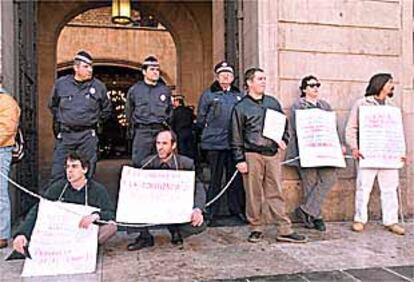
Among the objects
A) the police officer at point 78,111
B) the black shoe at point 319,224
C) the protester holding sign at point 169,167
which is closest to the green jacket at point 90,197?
the protester holding sign at point 169,167

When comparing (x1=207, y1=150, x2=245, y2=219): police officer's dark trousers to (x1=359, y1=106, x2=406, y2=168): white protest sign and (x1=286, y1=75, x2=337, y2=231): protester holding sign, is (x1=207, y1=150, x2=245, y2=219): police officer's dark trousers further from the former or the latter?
(x1=359, y1=106, x2=406, y2=168): white protest sign

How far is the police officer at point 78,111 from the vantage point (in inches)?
205

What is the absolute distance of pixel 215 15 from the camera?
7.72 m

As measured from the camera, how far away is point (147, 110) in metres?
5.38

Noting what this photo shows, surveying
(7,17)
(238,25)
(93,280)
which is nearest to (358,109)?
(238,25)

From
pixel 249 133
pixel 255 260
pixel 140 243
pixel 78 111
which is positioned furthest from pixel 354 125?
pixel 78 111

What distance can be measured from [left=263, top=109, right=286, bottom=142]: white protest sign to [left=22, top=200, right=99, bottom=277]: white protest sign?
185cm

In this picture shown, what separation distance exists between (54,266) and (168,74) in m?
16.1

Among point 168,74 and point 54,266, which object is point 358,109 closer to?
point 54,266

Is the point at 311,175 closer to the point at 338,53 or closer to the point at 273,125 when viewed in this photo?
the point at 273,125

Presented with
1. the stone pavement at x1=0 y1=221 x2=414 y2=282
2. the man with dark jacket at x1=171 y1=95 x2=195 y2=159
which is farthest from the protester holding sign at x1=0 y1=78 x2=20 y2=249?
the man with dark jacket at x1=171 y1=95 x2=195 y2=159

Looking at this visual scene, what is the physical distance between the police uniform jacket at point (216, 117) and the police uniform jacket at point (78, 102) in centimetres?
114

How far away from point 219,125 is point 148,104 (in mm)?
884

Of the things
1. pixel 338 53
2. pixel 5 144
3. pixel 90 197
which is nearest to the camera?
pixel 90 197
